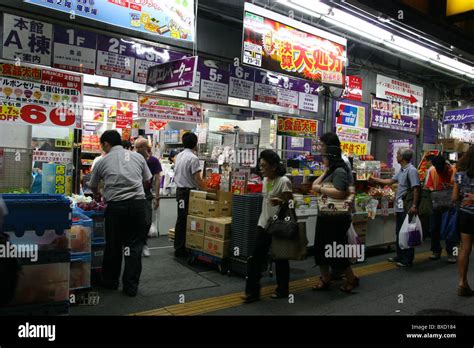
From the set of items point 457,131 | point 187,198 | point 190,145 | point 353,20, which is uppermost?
point 353,20

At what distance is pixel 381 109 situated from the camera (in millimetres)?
10508

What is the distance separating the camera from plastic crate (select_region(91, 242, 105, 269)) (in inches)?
201

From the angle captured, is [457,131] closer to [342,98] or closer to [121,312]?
[342,98]

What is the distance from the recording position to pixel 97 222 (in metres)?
5.08

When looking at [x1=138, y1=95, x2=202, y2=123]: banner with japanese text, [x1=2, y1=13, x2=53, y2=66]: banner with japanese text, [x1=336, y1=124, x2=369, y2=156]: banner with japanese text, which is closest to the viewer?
[x1=2, y1=13, x2=53, y2=66]: banner with japanese text

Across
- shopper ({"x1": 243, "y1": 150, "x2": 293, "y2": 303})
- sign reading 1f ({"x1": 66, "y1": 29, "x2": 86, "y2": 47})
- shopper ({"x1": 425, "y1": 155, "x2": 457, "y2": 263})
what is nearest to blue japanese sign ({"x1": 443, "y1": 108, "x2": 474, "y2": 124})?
shopper ({"x1": 425, "y1": 155, "x2": 457, "y2": 263})

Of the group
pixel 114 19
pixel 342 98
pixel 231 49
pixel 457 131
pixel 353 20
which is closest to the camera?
pixel 114 19

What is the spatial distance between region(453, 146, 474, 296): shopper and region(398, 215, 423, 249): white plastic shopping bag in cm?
119

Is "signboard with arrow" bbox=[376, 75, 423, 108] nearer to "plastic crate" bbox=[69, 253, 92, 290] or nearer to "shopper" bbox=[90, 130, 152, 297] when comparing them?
"shopper" bbox=[90, 130, 152, 297]

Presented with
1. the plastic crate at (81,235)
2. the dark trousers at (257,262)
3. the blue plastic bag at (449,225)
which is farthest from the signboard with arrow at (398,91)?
the plastic crate at (81,235)

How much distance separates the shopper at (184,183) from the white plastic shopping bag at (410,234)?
11.0ft

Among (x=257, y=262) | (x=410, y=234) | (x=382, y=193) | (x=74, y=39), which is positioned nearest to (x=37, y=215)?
(x=257, y=262)

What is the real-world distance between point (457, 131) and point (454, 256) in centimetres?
776
